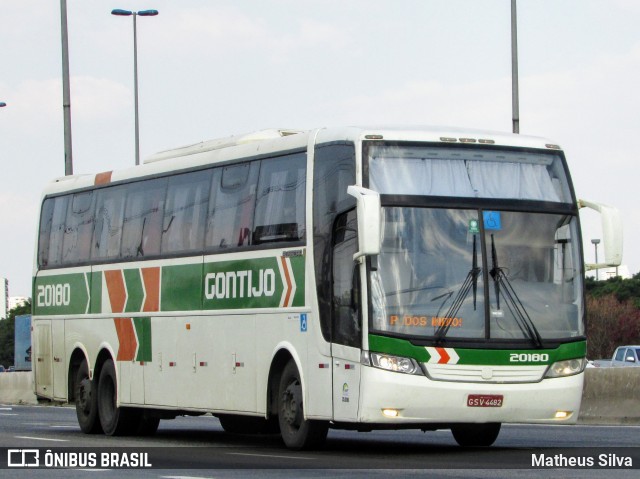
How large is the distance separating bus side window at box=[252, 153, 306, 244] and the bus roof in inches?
8.0

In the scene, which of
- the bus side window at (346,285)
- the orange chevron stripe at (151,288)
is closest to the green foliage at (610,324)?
the orange chevron stripe at (151,288)

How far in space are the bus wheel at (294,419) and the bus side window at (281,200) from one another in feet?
5.01

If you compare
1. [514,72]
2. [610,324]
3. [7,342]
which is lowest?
[7,342]

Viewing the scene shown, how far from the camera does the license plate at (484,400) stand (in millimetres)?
17484

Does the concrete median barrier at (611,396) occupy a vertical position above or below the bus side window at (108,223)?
below

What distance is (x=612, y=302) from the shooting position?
10919cm

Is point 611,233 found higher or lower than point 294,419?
higher

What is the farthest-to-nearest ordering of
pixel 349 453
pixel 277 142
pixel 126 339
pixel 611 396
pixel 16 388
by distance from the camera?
pixel 16 388 → pixel 611 396 → pixel 126 339 → pixel 277 142 → pixel 349 453

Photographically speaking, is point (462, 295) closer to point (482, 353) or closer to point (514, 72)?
point (482, 353)

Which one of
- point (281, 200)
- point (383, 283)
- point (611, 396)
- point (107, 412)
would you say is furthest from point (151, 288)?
point (611, 396)

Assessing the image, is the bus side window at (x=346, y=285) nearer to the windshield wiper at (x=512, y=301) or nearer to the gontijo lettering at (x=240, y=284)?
the windshield wiper at (x=512, y=301)

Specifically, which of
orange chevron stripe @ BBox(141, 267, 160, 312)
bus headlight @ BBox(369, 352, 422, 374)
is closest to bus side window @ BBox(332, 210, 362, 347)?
bus headlight @ BBox(369, 352, 422, 374)

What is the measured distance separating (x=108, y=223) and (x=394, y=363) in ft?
27.2

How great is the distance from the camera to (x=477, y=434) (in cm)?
1989
